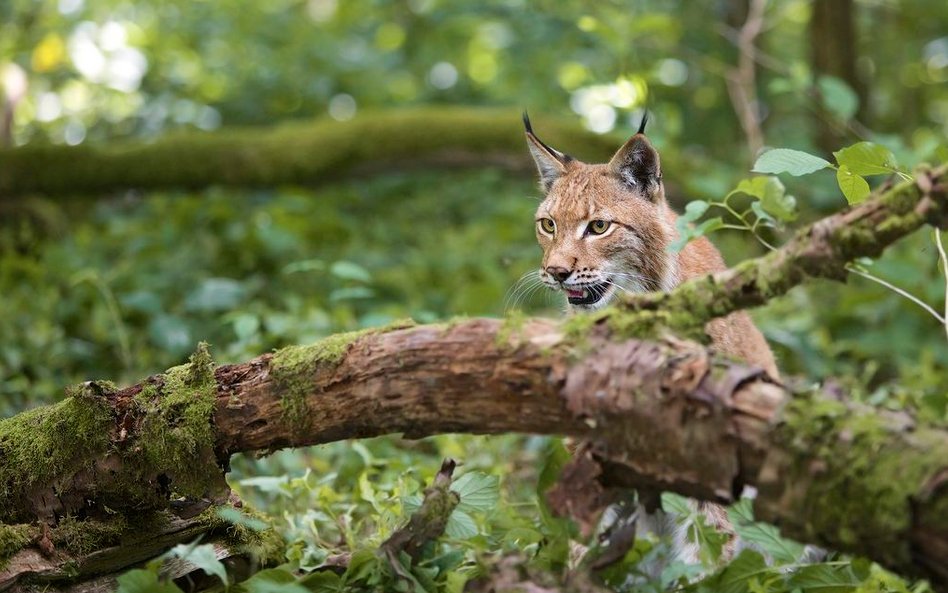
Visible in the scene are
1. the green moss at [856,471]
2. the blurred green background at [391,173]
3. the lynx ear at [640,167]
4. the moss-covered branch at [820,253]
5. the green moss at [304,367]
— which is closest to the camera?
the green moss at [856,471]

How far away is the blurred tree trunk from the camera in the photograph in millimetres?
9195

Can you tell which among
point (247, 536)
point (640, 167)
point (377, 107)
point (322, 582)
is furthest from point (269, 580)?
point (377, 107)

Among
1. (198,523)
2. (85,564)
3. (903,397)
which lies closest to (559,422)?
(198,523)

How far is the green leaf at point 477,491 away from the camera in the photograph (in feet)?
9.68

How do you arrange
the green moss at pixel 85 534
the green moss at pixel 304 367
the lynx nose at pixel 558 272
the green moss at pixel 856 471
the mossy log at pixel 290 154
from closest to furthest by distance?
the green moss at pixel 856 471
the green moss at pixel 304 367
the green moss at pixel 85 534
the lynx nose at pixel 558 272
the mossy log at pixel 290 154

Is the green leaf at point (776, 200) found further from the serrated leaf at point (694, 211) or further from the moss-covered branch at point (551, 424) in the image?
the moss-covered branch at point (551, 424)

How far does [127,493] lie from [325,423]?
2.28 ft

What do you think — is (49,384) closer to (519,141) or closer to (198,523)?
(198,523)

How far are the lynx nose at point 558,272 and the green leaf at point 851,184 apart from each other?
145 cm

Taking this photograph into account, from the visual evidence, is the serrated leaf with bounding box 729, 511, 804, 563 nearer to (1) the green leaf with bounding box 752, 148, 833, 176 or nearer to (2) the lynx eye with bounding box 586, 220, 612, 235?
(1) the green leaf with bounding box 752, 148, 833, 176

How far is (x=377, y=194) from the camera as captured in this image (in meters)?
10.3

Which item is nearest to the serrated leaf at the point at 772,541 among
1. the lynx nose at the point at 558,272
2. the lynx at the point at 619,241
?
the lynx at the point at 619,241

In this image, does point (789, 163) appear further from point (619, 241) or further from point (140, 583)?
point (140, 583)

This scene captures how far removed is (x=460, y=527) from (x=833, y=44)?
768 cm
